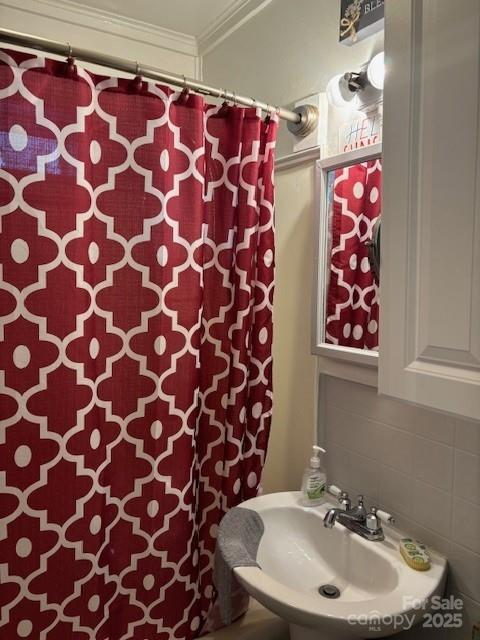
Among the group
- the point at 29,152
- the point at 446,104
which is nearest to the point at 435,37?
the point at 446,104

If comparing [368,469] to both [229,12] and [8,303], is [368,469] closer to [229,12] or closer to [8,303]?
[8,303]

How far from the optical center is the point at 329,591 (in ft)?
4.10

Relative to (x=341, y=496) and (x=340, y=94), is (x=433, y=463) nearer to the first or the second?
(x=341, y=496)

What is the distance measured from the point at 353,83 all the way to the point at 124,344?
101 centimetres

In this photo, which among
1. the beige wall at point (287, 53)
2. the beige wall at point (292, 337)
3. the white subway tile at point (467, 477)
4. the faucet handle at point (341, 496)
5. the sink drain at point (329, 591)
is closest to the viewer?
the white subway tile at point (467, 477)

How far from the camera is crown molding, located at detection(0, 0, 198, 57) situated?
1.88 m

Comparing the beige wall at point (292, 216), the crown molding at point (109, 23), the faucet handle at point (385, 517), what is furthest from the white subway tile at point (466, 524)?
the crown molding at point (109, 23)

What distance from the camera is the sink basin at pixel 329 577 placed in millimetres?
975

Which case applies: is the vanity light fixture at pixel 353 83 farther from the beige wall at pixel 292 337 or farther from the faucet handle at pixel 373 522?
the faucet handle at pixel 373 522

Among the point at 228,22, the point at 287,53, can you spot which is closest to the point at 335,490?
the point at 287,53

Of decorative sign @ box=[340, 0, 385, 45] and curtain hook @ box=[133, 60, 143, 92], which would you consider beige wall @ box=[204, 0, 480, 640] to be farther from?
curtain hook @ box=[133, 60, 143, 92]

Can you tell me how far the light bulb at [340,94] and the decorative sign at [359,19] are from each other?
0.11m

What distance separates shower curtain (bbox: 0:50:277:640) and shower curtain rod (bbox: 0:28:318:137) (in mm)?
34

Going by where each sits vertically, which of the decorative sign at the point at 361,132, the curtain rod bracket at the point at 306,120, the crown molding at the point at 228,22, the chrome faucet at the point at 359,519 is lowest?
the chrome faucet at the point at 359,519
